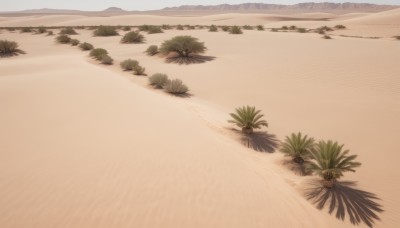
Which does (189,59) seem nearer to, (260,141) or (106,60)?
(106,60)

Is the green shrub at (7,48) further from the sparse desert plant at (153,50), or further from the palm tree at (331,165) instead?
the palm tree at (331,165)

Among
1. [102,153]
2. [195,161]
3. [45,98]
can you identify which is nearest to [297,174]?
[195,161]

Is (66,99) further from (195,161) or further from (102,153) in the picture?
(195,161)

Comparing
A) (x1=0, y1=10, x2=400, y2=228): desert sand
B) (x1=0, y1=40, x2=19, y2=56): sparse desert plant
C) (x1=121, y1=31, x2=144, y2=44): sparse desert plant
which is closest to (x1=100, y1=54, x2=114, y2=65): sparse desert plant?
(x1=0, y1=10, x2=400, y2=228): desert sand

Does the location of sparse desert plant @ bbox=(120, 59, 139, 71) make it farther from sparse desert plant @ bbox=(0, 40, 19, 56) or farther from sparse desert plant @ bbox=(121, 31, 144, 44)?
sparse desert plant @ bbox=(0, 40, 19, 56)

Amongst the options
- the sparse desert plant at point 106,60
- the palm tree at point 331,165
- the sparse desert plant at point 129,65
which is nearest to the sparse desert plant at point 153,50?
the sparse desert plant at point 106,60
